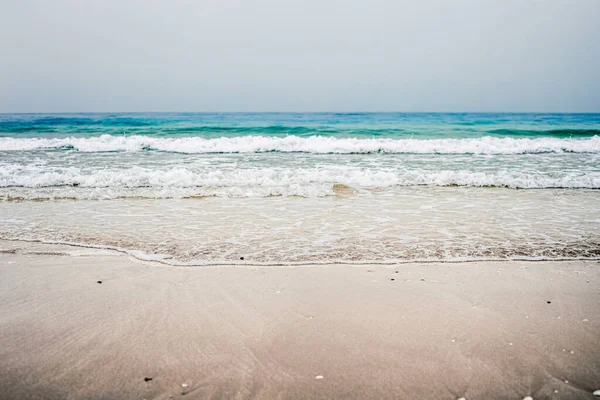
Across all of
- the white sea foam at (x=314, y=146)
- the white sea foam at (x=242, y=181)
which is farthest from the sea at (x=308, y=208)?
the white sea foam at (x=314, y=146)

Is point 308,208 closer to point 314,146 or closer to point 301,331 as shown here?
point 301,331

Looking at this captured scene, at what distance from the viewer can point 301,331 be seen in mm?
2727

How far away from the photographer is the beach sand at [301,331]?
7.06ft

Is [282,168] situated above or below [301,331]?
above

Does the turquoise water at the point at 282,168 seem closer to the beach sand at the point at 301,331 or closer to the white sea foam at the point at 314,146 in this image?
the white sea foam at the point at 314,146

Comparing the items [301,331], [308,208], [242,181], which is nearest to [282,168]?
[242,181]

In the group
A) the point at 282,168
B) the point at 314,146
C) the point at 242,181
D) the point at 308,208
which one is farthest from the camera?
the point at 314,146

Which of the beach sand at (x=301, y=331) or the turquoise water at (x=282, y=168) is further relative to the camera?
the turquoise water at (x=282, y=168)

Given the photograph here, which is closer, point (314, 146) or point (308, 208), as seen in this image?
point (308, 208)

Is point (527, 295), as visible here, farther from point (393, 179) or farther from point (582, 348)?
point (393, 179)

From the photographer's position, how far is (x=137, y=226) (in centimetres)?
566

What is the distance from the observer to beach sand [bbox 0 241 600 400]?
84.7 inches

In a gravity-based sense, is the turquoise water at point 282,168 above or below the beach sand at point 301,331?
above

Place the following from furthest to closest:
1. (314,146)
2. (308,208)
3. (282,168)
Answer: (314,146), (282,168), (308,208)
